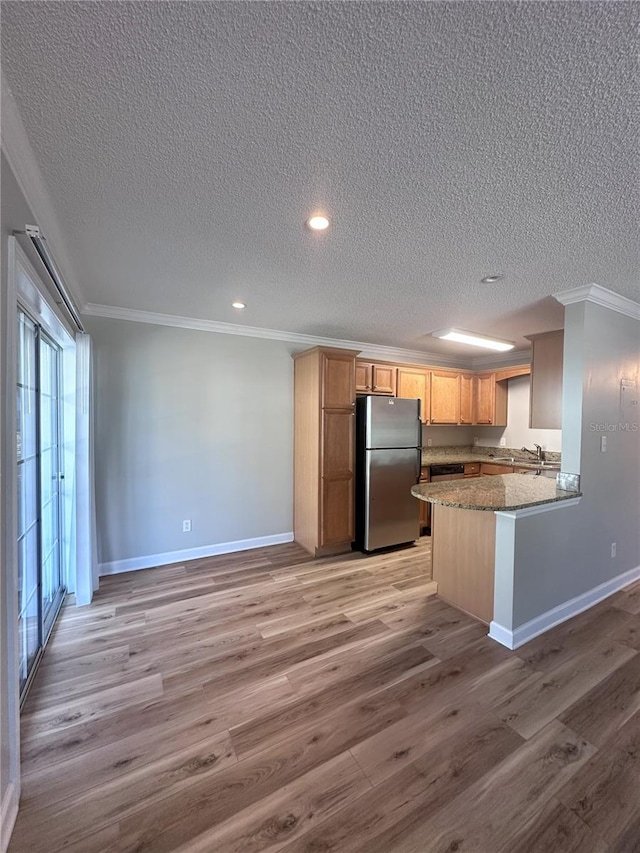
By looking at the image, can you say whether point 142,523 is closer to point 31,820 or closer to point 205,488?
point 205,488

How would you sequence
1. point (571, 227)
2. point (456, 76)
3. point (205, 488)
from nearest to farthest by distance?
point (456, 76)
point (571, 227)
point (205, 488)

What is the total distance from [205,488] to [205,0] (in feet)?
11.0

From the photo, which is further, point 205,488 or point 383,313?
point 205,488

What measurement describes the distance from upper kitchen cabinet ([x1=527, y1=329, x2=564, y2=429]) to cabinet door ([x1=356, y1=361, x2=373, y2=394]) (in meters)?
1.74

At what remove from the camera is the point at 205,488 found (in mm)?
3561

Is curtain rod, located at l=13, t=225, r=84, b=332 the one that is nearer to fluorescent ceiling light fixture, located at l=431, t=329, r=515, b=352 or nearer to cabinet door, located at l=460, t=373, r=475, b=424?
fluorescent ceiling light fixture, located at l=431, t=329, r=515, b=352

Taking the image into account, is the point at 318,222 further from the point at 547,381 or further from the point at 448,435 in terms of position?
the point at 448,435

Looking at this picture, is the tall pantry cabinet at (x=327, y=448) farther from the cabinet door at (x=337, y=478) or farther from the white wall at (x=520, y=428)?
the white wall at (x=520, y=428)

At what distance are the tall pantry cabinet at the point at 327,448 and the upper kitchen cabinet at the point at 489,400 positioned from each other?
8.05 ft

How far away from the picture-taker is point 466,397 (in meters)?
5.10

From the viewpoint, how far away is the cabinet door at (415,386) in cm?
451

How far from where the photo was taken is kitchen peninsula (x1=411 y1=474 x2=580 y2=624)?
Answer: 89.0 inches

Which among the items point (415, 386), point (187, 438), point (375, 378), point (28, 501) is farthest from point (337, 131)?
point (415, 386)

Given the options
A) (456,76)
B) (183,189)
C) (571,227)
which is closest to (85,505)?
(183,189)
